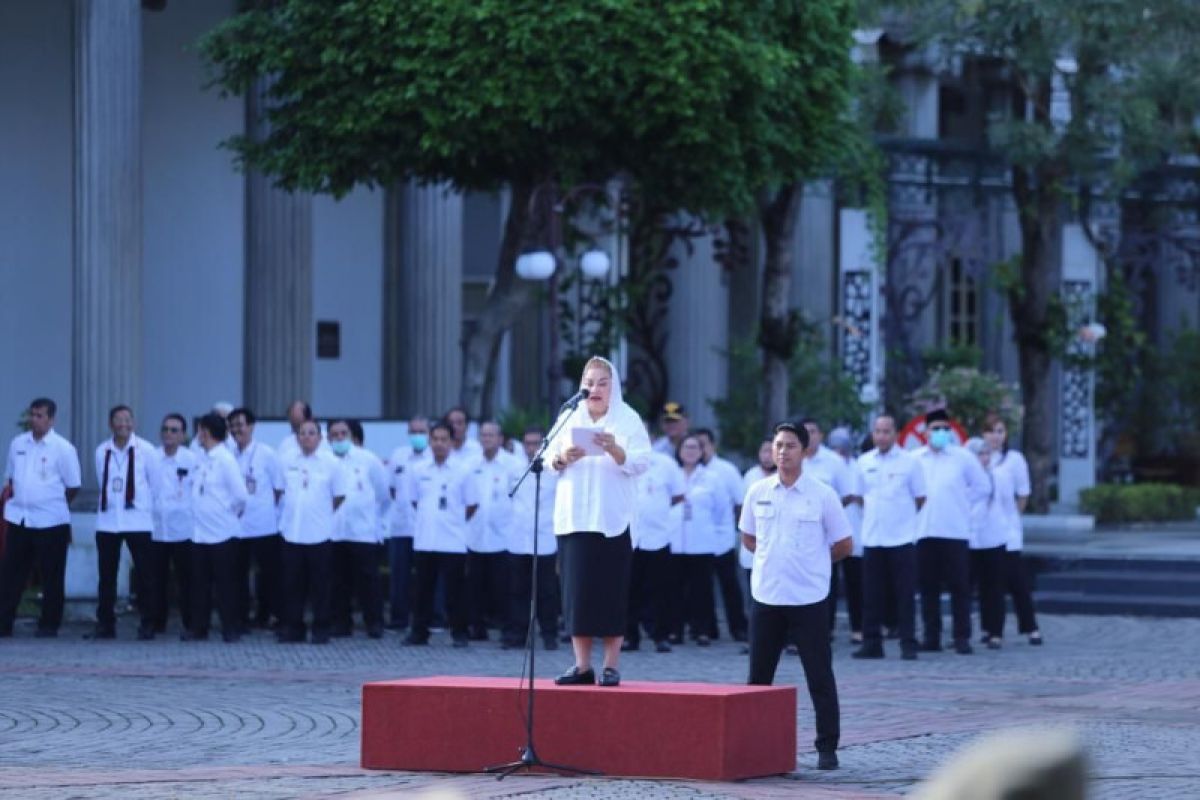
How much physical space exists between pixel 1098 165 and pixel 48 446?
16070mm

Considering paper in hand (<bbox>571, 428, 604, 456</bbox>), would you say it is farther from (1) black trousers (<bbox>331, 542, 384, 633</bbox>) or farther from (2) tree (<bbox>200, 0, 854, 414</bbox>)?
(2) tree (<bbox>200, 0, 854, 414</bbox>)

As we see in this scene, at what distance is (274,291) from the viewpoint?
1111 inches

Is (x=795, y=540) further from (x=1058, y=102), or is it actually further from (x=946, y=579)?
(x=1058, y=102)

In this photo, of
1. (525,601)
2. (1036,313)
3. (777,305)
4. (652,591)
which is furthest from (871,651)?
(1036,313)

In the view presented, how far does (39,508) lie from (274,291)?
25.0 feet

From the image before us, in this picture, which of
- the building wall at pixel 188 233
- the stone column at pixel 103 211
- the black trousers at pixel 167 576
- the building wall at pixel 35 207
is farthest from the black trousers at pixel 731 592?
the building wall at pixel 188 233

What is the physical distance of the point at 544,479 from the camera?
19.9m

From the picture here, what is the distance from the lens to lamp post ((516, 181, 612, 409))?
2331cm

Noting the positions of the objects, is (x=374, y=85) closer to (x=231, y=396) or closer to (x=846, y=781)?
(x=231, y=396)

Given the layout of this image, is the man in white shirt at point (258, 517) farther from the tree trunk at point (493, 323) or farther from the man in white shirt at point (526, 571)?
the tree trunk at point (493, 323)

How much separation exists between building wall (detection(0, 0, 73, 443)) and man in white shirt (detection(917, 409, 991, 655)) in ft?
38.5

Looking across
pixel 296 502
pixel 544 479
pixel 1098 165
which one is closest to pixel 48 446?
pixel 296 502

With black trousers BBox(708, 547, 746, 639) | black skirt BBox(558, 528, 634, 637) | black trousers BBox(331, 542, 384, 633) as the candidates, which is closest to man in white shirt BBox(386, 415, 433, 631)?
black trousers BBox(331, 542, 384, 633)

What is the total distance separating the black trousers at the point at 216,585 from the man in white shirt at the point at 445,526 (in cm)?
152
